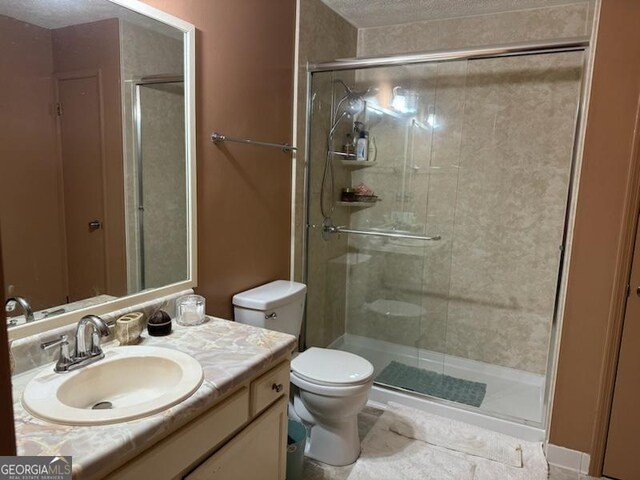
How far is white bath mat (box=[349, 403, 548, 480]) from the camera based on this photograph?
2061mm

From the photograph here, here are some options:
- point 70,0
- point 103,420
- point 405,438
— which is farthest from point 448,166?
point 103,420

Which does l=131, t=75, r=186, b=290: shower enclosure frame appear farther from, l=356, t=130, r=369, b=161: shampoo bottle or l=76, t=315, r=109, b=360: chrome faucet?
l=356, t=130, r=369, b=161: shampoo bottle

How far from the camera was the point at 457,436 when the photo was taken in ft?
7.72

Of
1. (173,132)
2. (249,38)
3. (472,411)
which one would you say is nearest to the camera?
(173,132)

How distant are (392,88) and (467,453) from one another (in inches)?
90.8

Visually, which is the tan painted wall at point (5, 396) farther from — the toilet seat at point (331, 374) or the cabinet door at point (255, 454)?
the toilet seat at point (331, 374)

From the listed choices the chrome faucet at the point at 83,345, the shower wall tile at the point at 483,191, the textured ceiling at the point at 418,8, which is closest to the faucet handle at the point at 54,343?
the chrome faucet at the point at 83,345

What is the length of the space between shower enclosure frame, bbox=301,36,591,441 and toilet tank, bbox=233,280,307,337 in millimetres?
547

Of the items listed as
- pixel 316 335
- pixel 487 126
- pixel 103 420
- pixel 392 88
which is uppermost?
pixel 392 88

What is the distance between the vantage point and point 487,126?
9.75 feet

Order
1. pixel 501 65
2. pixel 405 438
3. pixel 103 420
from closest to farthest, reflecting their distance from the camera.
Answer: pixel 103 420, pixel 405 438, pixel 501 65

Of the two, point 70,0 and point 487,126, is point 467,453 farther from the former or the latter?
point 70,0

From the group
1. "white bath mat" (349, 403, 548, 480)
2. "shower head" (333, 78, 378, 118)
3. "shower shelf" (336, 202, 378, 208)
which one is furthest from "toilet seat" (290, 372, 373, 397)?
"shower head" (333, 78, 378, 118)

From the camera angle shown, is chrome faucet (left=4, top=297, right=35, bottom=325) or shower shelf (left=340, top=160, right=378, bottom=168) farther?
shower shelf (left=340, top=160, right=378, bottom=168)
